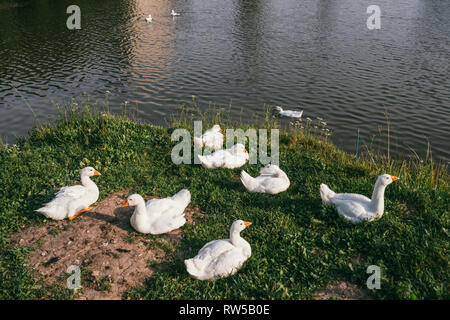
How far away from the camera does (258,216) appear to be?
8.07 m

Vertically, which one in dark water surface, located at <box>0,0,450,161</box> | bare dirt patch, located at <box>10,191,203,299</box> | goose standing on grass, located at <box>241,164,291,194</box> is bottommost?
bare dirt patch, located at <box>10,191,203,299</box>

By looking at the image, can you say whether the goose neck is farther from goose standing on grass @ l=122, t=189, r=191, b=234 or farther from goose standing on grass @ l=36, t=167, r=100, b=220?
goose standing on grass @ l=36, t=167, r=100, b=220

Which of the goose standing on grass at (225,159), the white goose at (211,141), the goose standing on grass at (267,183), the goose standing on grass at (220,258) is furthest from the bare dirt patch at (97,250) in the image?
the white goose at (211,141)

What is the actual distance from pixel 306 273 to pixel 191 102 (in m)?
15.5

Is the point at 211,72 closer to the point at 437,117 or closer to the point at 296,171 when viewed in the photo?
the point at 437,117

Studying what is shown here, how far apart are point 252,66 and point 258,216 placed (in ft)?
63.6

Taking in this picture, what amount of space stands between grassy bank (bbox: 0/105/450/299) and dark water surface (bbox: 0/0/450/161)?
4.85m

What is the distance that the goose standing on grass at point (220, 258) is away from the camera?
6.29 meters

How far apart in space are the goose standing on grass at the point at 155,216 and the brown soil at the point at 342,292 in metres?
3.32

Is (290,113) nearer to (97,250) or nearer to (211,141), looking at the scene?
(211,141)

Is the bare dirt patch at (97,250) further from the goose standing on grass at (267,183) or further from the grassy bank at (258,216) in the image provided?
the goose standing on grass at (267,183)

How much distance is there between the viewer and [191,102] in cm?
2033

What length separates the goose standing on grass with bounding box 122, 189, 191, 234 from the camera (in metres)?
7.41

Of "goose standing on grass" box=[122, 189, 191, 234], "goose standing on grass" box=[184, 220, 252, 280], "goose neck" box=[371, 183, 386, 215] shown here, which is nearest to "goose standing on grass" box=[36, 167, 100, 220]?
"goose standing on grass" box=[122, 189, 191, 234]
